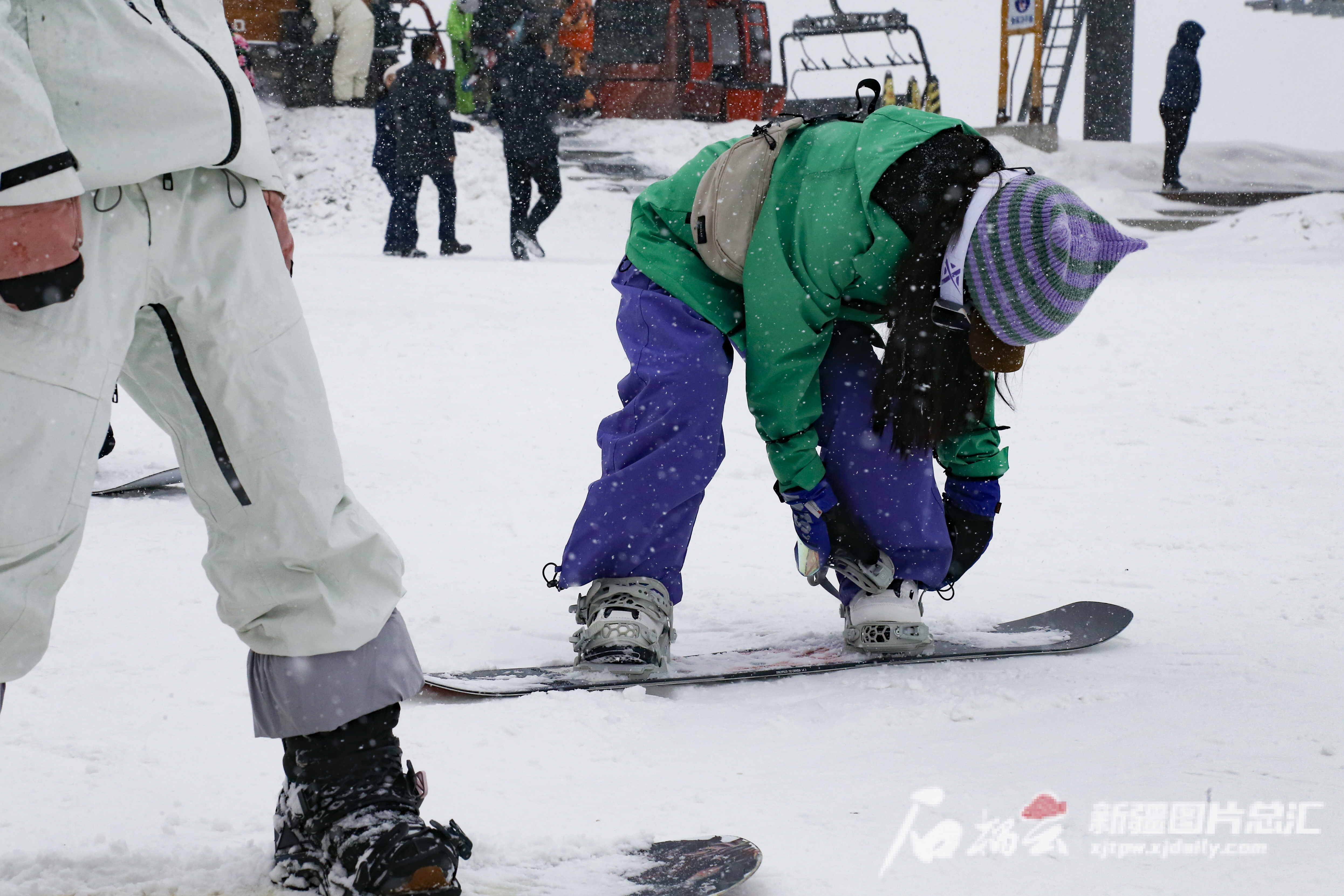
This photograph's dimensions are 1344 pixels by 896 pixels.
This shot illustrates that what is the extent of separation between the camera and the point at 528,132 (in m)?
8.80

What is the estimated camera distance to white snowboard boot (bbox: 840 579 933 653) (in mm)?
2439

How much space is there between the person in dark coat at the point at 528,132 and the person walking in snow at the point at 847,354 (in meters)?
6.60

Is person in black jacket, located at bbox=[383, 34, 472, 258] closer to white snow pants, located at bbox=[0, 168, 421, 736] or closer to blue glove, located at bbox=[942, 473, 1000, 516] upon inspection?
blue glove, located at bbox=[942, 473, 1000, 516]

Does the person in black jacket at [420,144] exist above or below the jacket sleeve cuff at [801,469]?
above

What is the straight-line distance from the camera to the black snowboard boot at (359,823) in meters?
1.32

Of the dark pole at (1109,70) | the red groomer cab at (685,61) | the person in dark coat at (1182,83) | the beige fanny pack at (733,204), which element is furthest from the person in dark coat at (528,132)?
the dark pole at (1109,70)

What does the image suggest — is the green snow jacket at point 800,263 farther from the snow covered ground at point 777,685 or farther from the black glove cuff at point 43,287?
the black glove cuff at point 43,287

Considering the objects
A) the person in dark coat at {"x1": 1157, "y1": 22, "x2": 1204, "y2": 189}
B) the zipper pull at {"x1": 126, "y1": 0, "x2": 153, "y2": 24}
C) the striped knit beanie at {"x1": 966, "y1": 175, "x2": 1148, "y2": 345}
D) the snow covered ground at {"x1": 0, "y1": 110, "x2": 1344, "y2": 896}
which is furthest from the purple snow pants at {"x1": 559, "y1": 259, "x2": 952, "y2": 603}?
the person in dark coat at {"x1": 1157, "y1": 22, "x2": 1204, "y2": 189}

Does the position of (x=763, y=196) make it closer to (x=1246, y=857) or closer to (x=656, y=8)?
(x=1246, y=857)

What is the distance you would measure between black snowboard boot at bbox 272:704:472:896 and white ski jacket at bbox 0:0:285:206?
0.66 meters

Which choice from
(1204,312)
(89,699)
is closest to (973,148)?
(89,699)

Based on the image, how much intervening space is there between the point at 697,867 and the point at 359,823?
400 millimetres

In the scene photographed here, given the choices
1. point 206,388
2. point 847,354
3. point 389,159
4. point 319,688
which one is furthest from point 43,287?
point 389,159

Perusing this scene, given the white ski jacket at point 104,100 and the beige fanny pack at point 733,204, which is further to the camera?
the beige fanny pack at point 733,204
